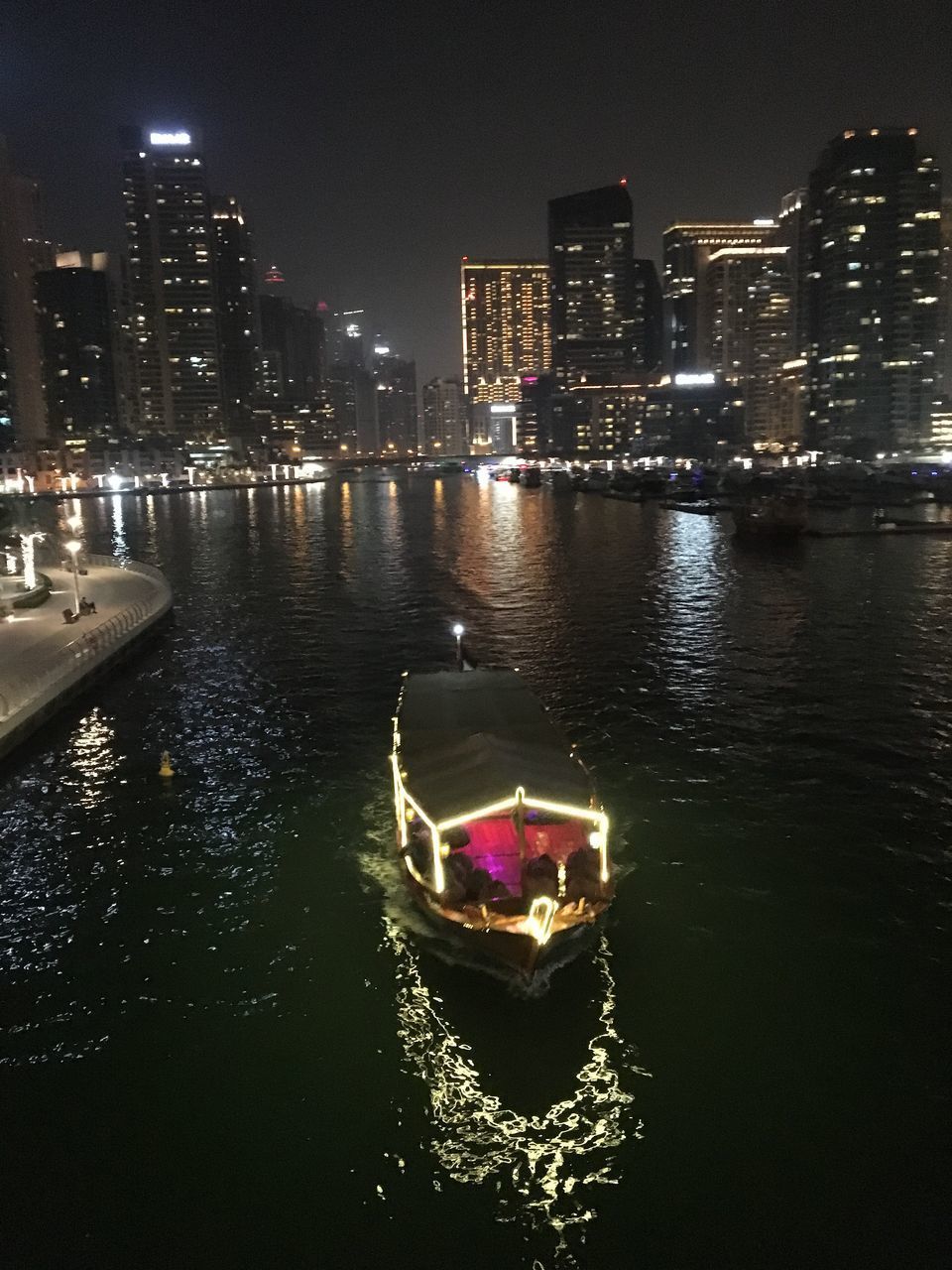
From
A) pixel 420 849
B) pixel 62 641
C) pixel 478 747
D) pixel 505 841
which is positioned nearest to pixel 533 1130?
pixel 505 841

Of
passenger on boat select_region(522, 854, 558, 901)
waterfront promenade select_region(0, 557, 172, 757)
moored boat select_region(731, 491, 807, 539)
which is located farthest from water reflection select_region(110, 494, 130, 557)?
passenger on boat select_region(522, 854, 558, 901)

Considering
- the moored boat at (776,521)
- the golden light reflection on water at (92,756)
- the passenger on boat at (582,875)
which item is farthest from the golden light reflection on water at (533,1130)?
the moored boat at (776,521)

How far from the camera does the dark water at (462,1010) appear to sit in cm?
1016

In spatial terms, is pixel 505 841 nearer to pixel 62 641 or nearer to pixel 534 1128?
pixel 534 1128

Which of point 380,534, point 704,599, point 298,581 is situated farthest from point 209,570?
point 704,599

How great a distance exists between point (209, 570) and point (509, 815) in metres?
56.7

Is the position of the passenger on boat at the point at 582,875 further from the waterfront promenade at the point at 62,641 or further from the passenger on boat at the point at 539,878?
the waterfront promenade at the point at 62,641

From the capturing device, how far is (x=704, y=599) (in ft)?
161

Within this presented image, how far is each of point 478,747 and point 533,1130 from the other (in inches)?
Answer: 259

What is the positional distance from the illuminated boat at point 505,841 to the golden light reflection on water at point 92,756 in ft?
32.3

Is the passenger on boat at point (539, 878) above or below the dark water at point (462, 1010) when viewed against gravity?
above

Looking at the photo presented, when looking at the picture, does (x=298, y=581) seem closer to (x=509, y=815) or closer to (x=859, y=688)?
(x=859, y=688)

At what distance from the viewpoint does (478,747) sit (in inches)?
627

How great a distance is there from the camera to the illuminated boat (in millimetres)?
13453
